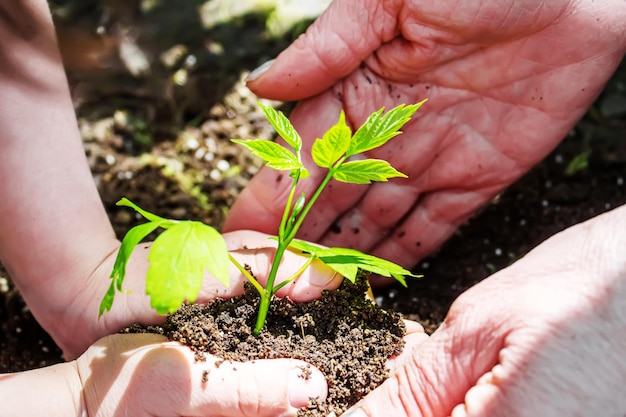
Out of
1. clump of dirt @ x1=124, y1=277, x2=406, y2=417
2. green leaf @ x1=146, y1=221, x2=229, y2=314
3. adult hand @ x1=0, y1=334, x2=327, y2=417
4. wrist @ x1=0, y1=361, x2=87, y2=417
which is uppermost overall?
green leaf @ x1=146, y1=221, x2=229, y2=314

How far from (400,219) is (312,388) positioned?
3.34 ft

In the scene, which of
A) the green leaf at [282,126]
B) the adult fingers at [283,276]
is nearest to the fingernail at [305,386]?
the adult fingers at [283,276]

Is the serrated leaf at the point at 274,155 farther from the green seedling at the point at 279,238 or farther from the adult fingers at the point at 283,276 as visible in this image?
the adult fingers at the point at 283,276

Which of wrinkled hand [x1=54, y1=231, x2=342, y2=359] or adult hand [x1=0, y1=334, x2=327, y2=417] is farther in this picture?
wrinkled hand [x1=54, y1=231, x2=342, y2=359]

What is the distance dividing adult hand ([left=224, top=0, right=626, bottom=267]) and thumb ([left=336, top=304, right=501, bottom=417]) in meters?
0.86

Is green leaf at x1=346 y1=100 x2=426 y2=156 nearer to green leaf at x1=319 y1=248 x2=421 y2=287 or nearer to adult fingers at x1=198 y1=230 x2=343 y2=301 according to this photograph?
green leaf at x1=319 y1=248 x2=421 y2=287

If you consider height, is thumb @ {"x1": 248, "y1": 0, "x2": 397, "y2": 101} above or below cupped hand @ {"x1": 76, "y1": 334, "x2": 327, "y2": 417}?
above

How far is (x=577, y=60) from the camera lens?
2207mm

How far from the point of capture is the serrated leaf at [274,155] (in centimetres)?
155

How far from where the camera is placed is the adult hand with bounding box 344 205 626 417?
1.36m

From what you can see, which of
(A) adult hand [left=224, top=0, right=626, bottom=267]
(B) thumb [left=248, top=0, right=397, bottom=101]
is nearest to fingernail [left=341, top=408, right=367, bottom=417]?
(A) adult hand [left=224, top=0, right=626, bottom=267]

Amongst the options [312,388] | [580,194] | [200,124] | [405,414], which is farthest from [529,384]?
[200,124]

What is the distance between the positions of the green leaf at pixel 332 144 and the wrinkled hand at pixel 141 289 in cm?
35

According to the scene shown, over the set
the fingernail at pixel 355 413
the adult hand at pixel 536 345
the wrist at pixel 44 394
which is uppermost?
the adult hand at pixel 536 345
